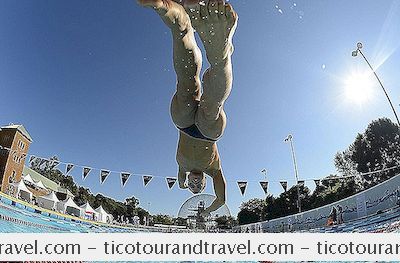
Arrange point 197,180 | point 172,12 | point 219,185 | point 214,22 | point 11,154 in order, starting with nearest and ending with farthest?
point 214,22, point 172,12, point 197,180, point 219,185, point 11,154

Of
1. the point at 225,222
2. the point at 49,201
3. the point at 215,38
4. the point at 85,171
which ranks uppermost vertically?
the point at 85,171

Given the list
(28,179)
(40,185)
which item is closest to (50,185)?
(40,185)

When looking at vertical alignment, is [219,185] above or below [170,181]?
below

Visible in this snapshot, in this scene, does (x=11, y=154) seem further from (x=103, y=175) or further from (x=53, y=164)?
(x=103, y=175)

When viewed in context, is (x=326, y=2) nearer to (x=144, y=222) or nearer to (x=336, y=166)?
(x=336, y=166)

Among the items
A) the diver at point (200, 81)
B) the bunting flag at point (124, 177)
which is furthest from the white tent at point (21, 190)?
the diver at point (200, 81)

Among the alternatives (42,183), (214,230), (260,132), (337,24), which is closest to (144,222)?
(214,230)

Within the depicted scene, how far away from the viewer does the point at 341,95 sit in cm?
374

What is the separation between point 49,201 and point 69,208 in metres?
0.22

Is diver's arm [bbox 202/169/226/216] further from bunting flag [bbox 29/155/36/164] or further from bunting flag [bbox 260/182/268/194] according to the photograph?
bunting flag [bbox 29/155/36/164]

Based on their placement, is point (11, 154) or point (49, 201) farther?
point (49, 201)

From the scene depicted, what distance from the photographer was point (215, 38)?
→ 1.41 meters

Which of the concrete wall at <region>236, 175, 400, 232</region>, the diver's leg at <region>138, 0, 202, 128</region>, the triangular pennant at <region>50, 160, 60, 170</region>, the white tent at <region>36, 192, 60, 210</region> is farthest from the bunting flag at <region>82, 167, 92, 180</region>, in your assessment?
the diver's leg at <region>138, 0, 202, 128</region>

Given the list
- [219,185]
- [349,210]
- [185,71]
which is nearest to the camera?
[185,71]
